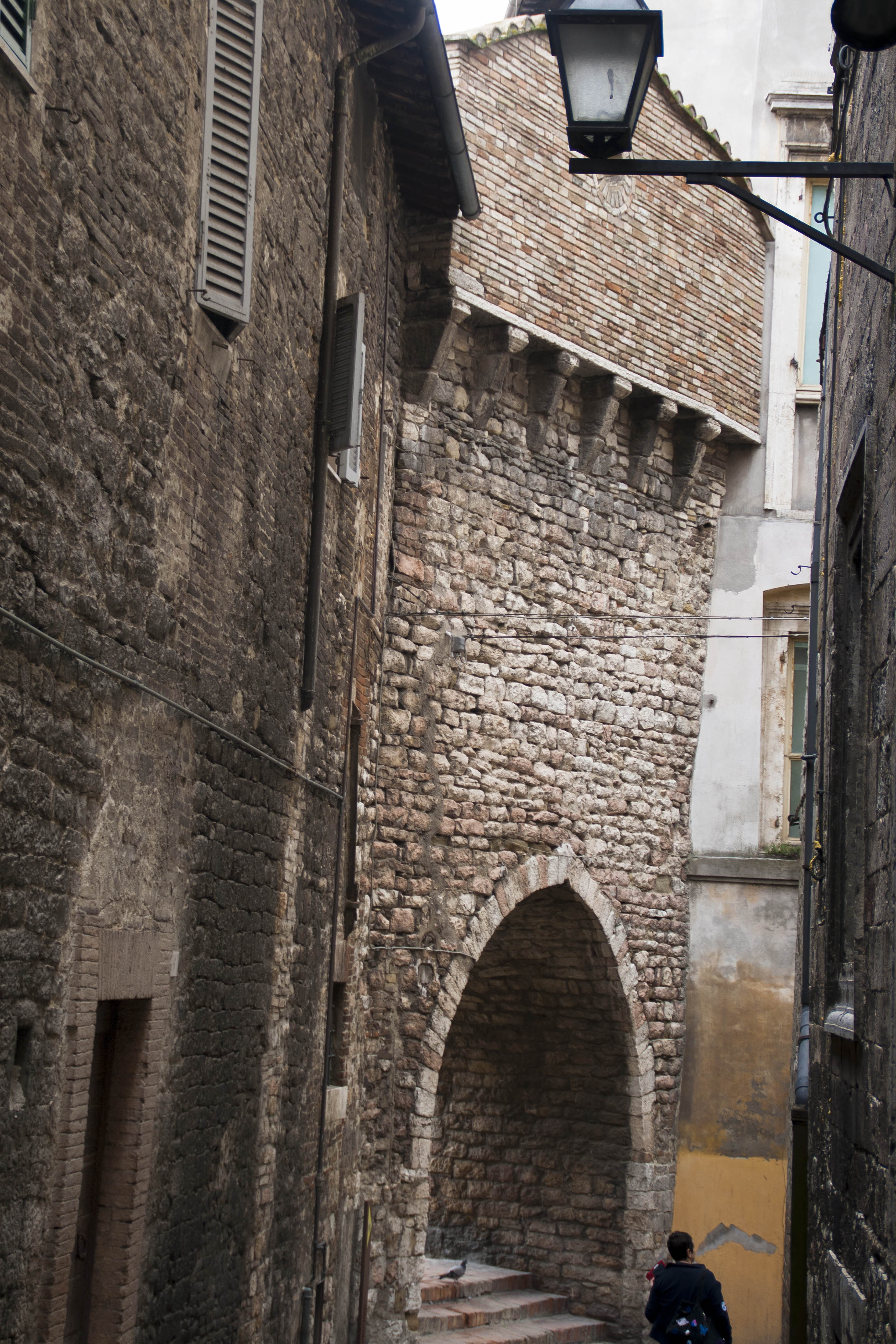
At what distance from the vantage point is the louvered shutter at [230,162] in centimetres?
548

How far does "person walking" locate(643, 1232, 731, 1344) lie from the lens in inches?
255

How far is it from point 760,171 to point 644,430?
8087 mm

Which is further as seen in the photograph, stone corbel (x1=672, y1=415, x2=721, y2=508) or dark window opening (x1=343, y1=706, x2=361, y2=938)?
stone corbel (x1=672, y1=415, x2=721, y2=508)

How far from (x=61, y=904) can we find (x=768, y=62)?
11473 mm

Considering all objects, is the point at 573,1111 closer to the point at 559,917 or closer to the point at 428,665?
the point at 559,917

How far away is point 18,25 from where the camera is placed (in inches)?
151

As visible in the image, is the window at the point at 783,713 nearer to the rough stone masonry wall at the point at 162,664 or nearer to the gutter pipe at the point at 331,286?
the rough stone masonry wall at the point at 162,664

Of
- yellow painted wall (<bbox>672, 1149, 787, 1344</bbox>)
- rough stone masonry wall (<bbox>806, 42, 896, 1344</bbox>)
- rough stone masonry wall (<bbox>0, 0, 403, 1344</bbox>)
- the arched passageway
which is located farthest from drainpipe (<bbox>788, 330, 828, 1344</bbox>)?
yellow painted wall (<bbox>672, 1149, 787, 1344</bbox>)

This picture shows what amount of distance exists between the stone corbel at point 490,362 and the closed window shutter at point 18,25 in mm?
6560

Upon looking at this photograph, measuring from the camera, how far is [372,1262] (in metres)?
9.10

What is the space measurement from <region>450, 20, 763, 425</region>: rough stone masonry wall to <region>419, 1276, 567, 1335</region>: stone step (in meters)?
7.04

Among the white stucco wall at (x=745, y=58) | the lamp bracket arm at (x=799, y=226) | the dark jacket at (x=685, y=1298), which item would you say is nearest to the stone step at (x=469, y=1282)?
the dark jacket at (x=685, y=1298)

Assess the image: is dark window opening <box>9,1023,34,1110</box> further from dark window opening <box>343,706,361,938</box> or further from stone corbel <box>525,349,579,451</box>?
stone corbel <box>525,349,579,451</box>

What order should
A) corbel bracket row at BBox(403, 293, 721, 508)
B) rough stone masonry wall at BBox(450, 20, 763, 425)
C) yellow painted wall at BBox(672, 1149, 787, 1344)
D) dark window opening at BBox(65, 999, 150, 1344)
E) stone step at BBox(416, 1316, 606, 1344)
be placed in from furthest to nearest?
yellow painted wall at BBox(672, 1149, 787, 1344), rough stone masonry wall at BBox(450, 20, 763, 425), stone step at BBox(416, 1316, 606, 1344), corbel bracket row at BBox(403, 293, 721, 508), dark window opening at BBox(65, 999, 150, 1344)
